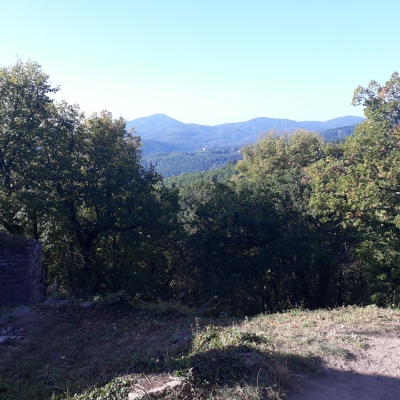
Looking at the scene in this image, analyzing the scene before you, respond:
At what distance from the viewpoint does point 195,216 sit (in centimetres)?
2022

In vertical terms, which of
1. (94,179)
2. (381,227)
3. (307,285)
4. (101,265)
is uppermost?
(94,179)

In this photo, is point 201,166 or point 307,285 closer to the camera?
point 307,285

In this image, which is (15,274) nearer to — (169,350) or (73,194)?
(73,194)

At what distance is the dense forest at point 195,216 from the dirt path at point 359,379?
26.4ft

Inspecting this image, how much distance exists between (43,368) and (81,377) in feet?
3.42

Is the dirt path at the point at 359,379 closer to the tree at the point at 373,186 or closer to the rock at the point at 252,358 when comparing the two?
the rock at the point at 252,358

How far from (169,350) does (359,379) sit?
298 cm

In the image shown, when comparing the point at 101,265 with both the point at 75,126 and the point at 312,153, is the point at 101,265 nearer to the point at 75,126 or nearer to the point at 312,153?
the point at 75,126

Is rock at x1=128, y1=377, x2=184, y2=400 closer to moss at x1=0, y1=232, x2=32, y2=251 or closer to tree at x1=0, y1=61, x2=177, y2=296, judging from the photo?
moss at x1=0, y1=232, x2=32, y2=251

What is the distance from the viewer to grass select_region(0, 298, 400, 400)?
193 inches

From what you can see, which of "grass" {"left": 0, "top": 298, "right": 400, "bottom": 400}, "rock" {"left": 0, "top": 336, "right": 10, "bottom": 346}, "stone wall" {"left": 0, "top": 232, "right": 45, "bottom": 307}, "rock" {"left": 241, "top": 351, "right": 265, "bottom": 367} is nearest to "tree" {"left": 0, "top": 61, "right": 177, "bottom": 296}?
"stone wall" {"left": 0, "top": 232, "right": 45, "bottom": 307}

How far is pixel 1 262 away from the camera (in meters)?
11.2

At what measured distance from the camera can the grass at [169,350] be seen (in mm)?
4906

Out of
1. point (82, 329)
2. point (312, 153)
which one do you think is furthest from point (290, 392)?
point (312, 153)
